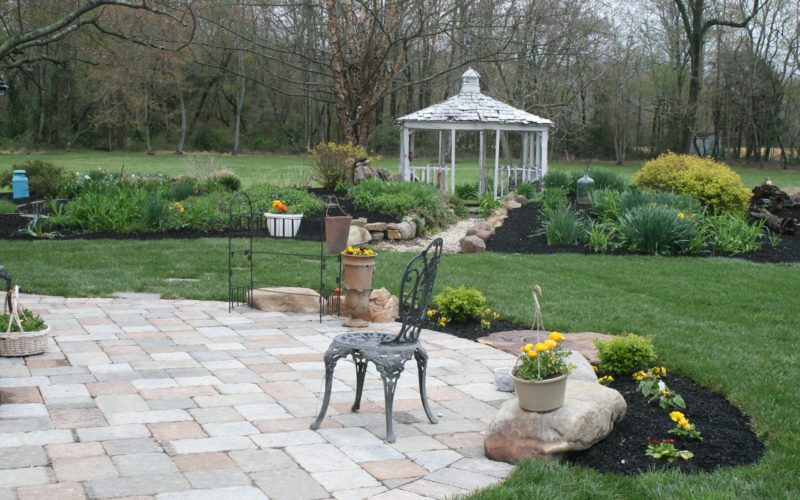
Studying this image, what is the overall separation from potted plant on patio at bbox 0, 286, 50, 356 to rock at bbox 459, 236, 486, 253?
606 centimetres

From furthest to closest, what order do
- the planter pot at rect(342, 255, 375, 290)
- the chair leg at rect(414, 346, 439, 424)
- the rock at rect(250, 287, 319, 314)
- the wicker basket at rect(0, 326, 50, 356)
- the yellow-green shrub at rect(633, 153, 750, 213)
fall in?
the yellow-green shrub at rect(633, 153, 750, 213) → the rock at rect(250, 287, 319, 314) → the planter pot at rect(342, 255, 375, 290) → the wicker basket at rect(0, 326, 50, 356) → the chair leg at rect(414, 346, 439, 424)

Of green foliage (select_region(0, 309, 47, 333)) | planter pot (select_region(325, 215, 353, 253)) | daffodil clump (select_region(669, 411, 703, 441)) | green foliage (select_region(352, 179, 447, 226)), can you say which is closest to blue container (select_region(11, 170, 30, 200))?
green foliage (select_region(352, 179, 447, 226))

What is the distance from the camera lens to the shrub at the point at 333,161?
1584 centimetres

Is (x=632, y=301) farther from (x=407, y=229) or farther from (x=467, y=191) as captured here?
(x=467, y=191)

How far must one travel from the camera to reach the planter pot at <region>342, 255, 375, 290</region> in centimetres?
671

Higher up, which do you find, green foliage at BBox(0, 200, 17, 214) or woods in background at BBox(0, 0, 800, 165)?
woods in background at BBox(0, 0, 800, 165)

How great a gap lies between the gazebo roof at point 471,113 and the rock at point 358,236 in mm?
5750

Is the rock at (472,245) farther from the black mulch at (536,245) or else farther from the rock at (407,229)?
the rock at (407,229)

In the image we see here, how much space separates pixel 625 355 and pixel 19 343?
3.88m

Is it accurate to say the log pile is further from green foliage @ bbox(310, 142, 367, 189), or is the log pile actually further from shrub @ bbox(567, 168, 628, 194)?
green foliage @ bbox(310, 142, 367, 189)

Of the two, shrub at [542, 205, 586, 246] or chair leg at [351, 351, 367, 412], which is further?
shrub at [542, 205, 586, 246]

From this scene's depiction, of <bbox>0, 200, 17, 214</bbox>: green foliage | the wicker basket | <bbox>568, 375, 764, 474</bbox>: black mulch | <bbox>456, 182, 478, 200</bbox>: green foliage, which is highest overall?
<bbox>456, 182, 478, 200</bbox>: green foliage

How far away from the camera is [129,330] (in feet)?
21.3

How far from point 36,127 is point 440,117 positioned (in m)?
29.0
